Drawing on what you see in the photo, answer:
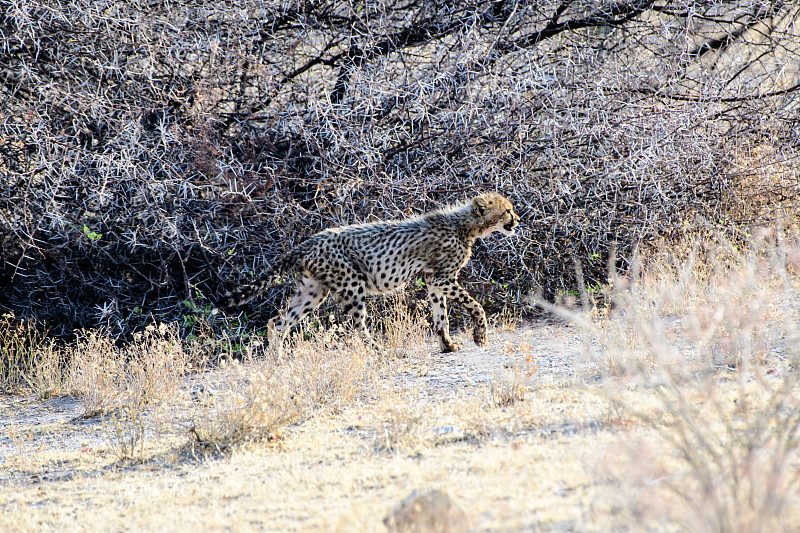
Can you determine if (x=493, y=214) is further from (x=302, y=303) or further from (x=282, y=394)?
(x=282, y=394)

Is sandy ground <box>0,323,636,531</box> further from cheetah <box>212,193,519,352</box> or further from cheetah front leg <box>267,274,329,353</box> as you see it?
cheetah front leg <box>267,274,329,353</box>

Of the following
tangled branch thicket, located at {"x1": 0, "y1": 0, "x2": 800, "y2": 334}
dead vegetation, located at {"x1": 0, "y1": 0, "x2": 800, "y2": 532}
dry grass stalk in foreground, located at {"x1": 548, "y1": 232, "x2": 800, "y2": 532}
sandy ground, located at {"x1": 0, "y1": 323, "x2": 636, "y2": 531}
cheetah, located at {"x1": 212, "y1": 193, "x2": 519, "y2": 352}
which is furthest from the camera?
tangled branch thicket, located at {"x1": 0, "y1": 0, "x2": 800, "y2": 334}

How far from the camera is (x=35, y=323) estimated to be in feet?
25.5

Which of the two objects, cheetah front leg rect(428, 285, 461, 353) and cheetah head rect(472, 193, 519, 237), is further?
cheetah head rect(472, 193, 519, 237)

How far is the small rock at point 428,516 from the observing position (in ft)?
10.0

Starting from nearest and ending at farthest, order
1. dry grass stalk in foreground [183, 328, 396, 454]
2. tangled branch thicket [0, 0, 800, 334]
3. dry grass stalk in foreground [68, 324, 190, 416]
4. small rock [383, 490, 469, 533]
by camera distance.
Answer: small rock [383, 490, 469, 533], dry grass stalk in foreground [183, 328, 396, 454], dry grass stalk in foreground [68, 324, 190, 416], tangled branch thicket [0, 0, 800, 334]

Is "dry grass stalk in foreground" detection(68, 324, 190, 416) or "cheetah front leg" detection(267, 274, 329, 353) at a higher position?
"cheetah front leg" detection(267, 274, 329, 353)

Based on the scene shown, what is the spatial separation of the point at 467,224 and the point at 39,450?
4231 millimetres

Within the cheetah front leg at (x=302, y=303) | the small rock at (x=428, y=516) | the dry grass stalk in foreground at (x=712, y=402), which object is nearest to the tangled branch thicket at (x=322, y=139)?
the cheetah front leg at (x=302, y=303)

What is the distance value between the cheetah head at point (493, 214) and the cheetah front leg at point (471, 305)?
60 cm

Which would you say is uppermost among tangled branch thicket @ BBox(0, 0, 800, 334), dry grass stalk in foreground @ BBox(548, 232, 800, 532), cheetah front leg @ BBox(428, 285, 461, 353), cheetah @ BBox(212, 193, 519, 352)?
tangled branch thicket @ BBox(0, 0, 800, 334)

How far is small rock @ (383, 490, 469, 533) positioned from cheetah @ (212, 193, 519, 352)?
4.00 metres

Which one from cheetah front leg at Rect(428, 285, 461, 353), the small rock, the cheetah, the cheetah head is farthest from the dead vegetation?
the small rock

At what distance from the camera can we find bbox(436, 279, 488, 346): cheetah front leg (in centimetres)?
745
